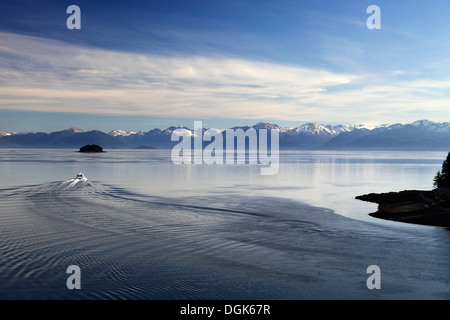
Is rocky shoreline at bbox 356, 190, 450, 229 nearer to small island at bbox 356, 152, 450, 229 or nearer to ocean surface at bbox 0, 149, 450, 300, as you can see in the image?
small island at bbox 356, 152, 450, 229

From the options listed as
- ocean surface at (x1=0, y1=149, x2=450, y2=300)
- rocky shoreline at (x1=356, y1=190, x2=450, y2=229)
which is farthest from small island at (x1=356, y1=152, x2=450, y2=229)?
ocean surface at (x1=0, y1=149, x2=450, y2=300)

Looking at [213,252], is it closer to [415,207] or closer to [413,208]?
[413,208]

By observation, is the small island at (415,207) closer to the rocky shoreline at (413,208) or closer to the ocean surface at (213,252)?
the rocky shoreline at (413,208)

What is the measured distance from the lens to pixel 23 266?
57.7ft

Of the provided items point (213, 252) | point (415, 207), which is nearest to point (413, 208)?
point (415, 207)

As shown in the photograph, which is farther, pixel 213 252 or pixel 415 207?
pixel 415 207

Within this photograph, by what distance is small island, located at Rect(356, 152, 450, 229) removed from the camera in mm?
30294

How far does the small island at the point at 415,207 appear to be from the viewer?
3029 centimetres

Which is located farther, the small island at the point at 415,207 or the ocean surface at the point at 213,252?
the small island at the point at 415,207

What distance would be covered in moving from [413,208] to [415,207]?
0.53 meters

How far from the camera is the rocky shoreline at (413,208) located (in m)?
30.2

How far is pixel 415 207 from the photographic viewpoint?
117 feet

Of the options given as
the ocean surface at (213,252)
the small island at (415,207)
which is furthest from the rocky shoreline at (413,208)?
the ocean surface at (213,252)
